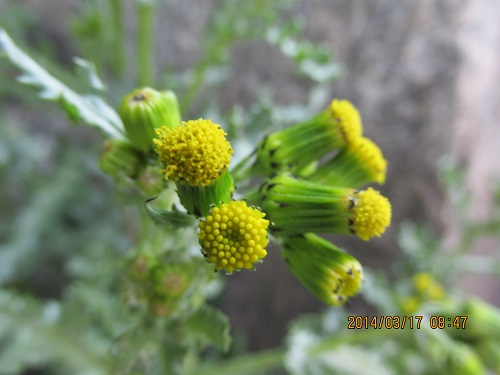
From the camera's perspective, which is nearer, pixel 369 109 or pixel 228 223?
pixel 228 223

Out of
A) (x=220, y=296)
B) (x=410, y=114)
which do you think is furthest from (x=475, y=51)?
(x=220, y=296)

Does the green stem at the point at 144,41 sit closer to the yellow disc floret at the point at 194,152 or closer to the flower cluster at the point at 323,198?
the flower cluster at the point at 323,198

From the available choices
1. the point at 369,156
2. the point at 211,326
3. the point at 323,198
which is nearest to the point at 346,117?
the point at 369,156

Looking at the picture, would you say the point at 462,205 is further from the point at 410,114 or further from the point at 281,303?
the point at 281,303

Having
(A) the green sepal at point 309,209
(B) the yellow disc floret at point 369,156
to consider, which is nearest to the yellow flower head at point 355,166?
(B) the yellow disc floret at point 369,156

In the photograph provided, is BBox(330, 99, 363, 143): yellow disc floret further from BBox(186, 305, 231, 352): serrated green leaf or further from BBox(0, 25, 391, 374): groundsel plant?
BBox(186, 305, 231, 352): serrated green leaf
